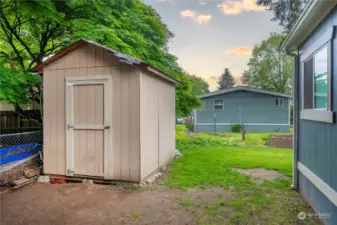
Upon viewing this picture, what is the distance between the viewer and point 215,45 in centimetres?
808

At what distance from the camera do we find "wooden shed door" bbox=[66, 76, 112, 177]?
13.8 feet

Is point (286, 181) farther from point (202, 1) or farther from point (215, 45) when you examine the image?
point (215, 45)

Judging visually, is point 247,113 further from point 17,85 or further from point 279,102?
point 17,85

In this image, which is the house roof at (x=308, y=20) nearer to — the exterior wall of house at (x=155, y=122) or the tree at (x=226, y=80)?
the exterior wall of house at (x=155, y=122)

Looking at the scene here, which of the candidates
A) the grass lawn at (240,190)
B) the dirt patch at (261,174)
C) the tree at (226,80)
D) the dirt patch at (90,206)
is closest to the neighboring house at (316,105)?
the grass lawn at (240,190)

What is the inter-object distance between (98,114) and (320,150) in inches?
142

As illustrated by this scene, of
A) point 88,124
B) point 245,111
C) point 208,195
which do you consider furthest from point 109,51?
point 245,111

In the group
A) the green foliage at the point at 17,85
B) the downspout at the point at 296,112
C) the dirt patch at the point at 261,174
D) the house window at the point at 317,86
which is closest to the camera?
the house window at the point at 317,86

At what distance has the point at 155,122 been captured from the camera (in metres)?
4.86

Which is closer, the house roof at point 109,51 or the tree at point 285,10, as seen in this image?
the house roof at point 109,51

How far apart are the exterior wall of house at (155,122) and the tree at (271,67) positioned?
22722 millimetres

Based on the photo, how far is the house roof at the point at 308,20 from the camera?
2516 mm

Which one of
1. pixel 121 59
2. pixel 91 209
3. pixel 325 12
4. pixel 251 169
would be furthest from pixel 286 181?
pixel 121 59

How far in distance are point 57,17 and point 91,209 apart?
13.4 ft
